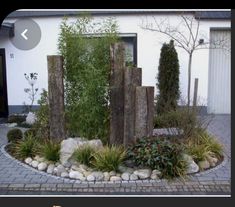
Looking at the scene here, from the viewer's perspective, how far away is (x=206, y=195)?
378cm

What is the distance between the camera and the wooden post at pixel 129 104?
4.88 metres

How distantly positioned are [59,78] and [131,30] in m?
3.81

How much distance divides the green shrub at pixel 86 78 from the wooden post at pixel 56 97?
0.18 m

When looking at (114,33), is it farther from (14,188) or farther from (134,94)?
(14,188)

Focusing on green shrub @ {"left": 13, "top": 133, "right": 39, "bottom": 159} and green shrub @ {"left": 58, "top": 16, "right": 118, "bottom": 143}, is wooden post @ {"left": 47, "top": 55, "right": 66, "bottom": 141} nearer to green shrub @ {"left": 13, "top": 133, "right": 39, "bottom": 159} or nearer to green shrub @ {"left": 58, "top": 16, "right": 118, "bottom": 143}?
green shrub @ {"left": 58, "top": 16, "right": 118, "bottom": 143}

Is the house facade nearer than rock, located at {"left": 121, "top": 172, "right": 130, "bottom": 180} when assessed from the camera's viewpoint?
No

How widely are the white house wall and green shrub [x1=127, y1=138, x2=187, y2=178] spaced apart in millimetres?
4180

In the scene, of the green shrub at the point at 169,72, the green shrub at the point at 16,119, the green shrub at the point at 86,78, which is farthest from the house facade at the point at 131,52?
the green shrub at the point at 86,78

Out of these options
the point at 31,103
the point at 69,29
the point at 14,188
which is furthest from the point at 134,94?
the point at 31,103

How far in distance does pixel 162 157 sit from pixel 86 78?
163cm

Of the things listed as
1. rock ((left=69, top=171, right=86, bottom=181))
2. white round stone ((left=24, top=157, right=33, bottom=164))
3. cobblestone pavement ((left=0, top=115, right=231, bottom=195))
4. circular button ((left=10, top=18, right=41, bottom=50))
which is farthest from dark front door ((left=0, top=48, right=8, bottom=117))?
rock ((left=69, top=171, right=86, bottom=181))

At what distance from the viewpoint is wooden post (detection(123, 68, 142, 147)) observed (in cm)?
488

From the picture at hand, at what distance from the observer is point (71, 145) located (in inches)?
187
